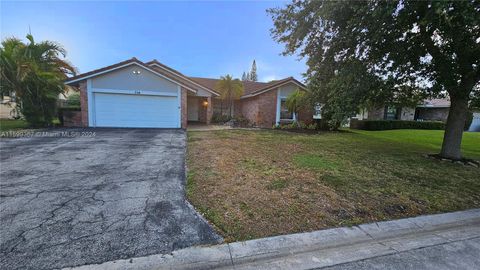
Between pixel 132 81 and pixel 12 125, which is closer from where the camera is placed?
pixel 12 125

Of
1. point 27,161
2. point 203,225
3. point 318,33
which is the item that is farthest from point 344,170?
point 27,161

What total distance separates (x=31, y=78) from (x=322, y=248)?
1508 centimetres

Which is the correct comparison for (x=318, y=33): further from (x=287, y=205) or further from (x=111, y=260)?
(x=111, y=260)

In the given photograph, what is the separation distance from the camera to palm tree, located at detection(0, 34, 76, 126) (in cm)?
1122

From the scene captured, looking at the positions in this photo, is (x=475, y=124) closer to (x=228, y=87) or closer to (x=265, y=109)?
(x=265, y=109)

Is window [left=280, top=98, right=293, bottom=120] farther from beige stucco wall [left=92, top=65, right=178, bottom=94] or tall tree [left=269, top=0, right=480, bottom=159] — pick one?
tall tree [left=269, top=0, right=480, bottom=159]

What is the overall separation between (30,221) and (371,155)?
9.11 m

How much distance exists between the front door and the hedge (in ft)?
47.9

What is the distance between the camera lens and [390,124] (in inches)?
784

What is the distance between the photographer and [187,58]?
78.0 feet

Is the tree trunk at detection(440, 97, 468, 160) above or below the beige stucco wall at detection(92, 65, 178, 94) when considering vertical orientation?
below

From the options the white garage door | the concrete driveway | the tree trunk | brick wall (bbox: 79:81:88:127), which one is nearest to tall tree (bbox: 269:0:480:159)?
the tree trunk

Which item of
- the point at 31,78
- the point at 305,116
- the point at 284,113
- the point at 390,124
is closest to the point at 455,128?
the point at 305,116

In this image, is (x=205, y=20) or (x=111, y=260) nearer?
(x=111, y=260)
